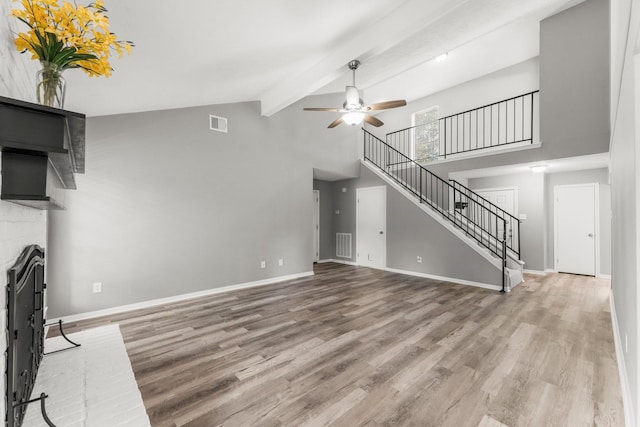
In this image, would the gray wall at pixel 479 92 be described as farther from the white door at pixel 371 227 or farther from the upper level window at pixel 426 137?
the white door at pixel 371 227

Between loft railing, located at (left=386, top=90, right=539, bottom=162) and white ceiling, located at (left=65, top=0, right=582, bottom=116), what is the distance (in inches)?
137

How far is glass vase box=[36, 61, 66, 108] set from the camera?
1.12 meters

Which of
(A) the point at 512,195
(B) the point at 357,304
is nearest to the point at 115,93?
(B) the point at 357,304

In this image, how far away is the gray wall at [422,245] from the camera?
16.6 feet

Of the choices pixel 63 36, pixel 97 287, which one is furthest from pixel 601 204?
pixel 97 287

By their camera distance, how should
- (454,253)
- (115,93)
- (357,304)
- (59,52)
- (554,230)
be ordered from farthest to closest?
(554,230) < (454,253) < (357,304) < (115,93) < (59,52)

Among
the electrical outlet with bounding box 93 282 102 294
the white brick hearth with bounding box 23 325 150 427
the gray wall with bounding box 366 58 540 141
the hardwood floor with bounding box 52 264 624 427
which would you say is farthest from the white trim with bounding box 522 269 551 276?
the electrical outlet with bounding box 93 282 102 294

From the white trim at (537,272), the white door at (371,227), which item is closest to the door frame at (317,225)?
the white door at (371,227)

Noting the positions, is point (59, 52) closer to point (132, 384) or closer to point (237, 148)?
point (132, 384)

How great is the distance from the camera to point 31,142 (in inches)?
37.4

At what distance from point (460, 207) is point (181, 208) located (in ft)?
18.8

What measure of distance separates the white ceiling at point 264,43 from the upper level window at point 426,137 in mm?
4488

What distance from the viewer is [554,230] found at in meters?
6.20

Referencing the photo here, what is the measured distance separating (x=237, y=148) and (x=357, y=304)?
3.32 m
